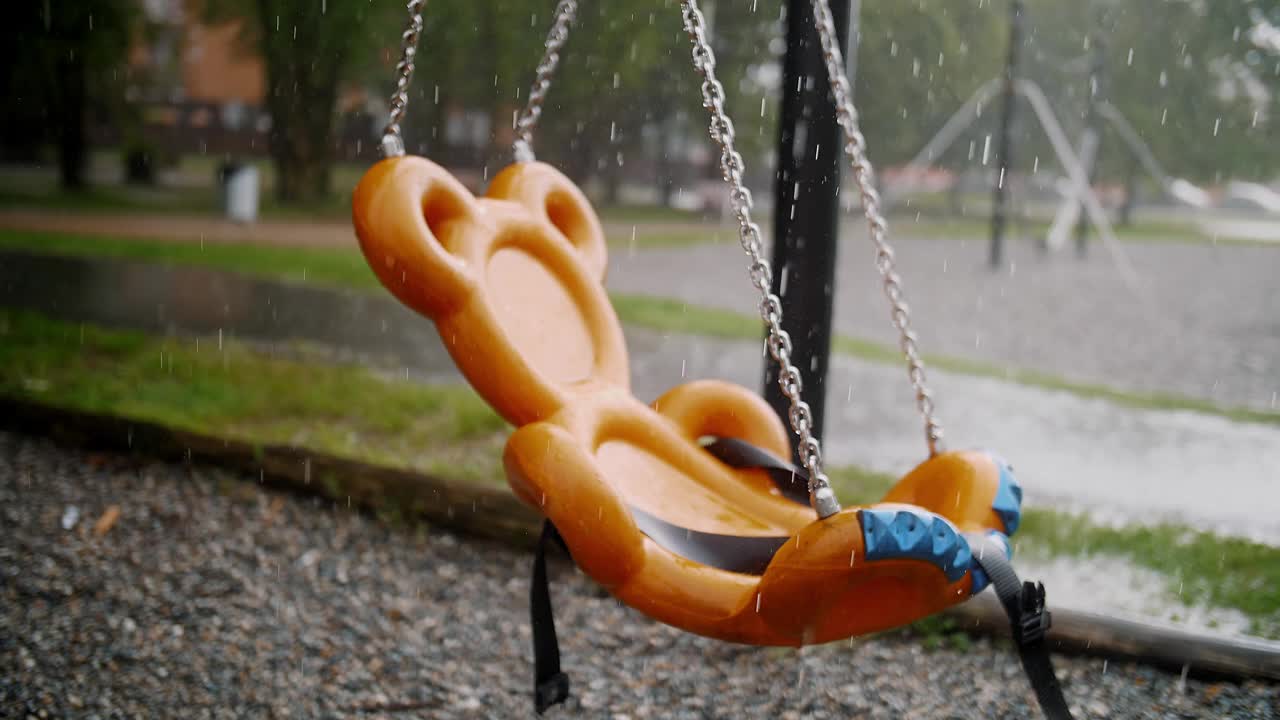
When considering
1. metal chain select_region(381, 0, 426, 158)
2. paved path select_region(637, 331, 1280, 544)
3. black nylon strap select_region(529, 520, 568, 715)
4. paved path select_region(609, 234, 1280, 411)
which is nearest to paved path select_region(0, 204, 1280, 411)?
paved path select_region(609, 234, 1280, 411)

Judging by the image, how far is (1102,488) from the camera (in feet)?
12.9

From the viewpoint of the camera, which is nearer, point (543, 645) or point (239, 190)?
point (543, 645)

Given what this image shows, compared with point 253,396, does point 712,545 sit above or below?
above

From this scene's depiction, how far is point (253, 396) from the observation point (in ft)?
14.7

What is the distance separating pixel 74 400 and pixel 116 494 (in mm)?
1002

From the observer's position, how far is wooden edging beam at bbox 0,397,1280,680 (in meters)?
2.29

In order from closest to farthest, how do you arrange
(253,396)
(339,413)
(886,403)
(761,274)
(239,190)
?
1. (761,274)
2. (339,413)
3. (253,396)
4. (886,403)
5. (239,190)

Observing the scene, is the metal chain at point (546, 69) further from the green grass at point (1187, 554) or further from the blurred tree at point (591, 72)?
the blurred tree at point (591, 72)

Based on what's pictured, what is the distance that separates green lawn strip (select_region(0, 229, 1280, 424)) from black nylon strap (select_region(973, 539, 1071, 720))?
13.5 feet

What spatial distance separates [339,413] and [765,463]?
2568mm

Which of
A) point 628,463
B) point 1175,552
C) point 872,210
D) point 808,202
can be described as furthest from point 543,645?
point 1175,552

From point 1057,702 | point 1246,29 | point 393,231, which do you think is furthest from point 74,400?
point 1246,29

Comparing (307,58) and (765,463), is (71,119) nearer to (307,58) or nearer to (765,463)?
(307,58)

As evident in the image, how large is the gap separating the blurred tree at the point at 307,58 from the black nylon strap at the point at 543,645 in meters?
5.10
